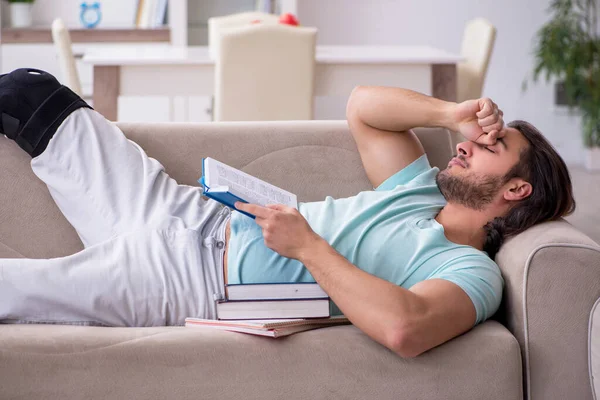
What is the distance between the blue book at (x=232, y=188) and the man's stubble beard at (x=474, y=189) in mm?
353

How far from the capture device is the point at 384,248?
65.8 inches

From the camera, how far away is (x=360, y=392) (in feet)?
4.58

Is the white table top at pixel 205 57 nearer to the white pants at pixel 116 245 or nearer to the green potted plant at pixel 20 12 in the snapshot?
the white pants at pixel 116 245

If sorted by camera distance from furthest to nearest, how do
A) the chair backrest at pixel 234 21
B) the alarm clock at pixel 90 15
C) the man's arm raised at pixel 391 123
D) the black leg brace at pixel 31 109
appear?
the alarm clock at pixel 90 15, the chair backrest at pixel 234 21, the man's arm raised at pixel 391 123, the black leg brace at pixel 31 109

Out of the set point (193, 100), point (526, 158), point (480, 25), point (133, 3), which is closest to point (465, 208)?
point (526, 158)

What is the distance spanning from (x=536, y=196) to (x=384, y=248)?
0.35m

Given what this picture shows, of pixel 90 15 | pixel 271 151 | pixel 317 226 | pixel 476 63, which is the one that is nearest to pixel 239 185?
pixel 317 226

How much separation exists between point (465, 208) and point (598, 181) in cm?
359

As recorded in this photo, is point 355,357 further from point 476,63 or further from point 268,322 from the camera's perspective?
point 476,63

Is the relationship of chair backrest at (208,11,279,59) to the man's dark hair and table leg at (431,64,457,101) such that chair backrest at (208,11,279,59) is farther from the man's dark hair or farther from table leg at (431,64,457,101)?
the man's dark hair

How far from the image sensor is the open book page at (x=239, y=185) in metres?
1.54

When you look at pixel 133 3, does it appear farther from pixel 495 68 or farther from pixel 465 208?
pixel 465 208

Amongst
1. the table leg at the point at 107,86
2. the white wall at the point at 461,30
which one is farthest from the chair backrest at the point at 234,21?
the white wall at the point at 461,30

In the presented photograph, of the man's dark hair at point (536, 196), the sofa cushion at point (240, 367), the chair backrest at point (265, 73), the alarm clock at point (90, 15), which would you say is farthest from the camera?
the alarm clock at point (90, 15)
